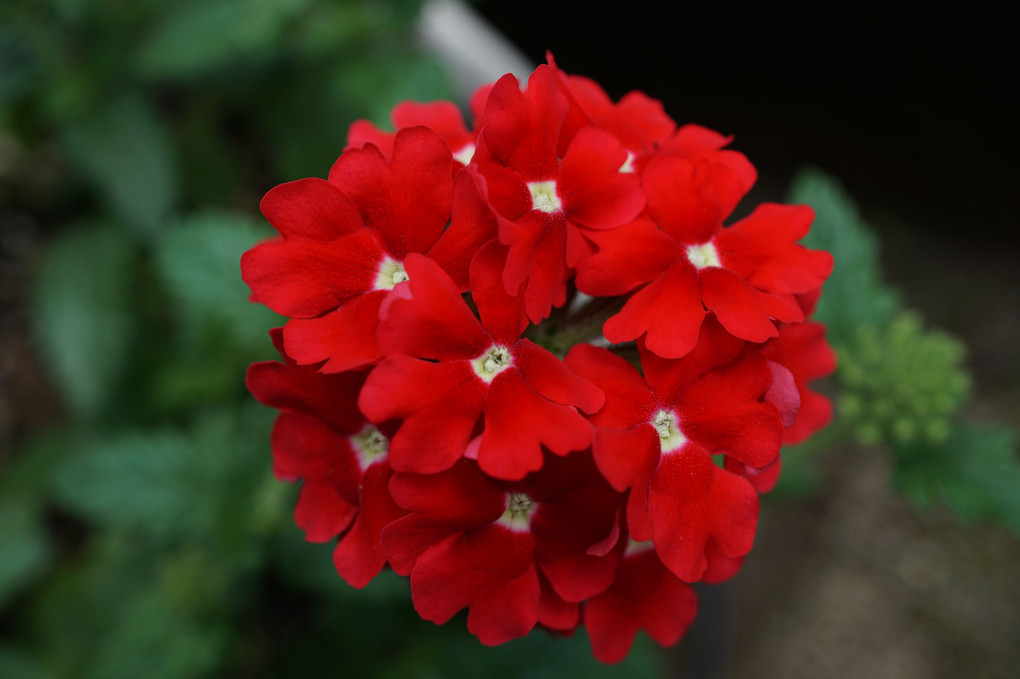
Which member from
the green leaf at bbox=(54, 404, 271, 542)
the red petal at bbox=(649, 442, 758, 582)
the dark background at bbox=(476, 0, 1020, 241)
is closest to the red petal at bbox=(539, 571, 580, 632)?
the red petal at bbox=(649, 442, 758, 582)

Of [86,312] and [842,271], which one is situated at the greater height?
[842,271]

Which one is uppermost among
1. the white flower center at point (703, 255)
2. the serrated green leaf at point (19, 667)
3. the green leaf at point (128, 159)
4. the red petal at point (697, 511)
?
the white flower center at point (703, 255)

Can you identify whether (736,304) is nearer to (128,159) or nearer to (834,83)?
(128,159)

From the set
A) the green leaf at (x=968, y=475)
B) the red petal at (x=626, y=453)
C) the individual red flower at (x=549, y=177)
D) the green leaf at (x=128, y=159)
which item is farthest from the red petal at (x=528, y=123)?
the green leaf at (x=128, y=159)

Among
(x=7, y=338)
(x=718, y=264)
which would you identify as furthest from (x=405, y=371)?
(x=7, y=338)

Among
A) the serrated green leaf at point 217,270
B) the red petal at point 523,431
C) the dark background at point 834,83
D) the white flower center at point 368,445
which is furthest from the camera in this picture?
the dark background at point 834,83

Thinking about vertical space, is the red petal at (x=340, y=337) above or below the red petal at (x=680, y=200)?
below

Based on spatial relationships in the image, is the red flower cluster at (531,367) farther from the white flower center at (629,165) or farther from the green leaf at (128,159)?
the green leaf at (128,159)

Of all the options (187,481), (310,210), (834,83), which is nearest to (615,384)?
(310,210)
